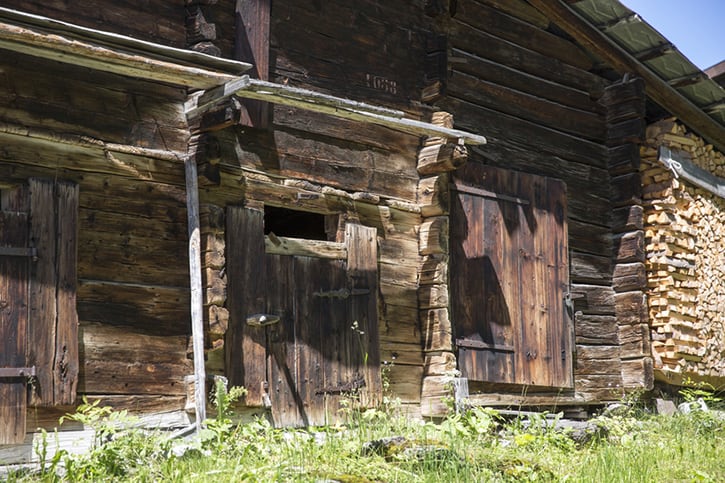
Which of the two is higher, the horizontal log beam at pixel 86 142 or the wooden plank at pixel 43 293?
the horizontal log beam at pixel 86 142

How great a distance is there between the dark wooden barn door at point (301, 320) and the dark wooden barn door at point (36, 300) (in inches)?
53.5

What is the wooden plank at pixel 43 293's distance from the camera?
6.48m

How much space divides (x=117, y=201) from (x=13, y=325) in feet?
4.11

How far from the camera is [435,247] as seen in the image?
360 inches

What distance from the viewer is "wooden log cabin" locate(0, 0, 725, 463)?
6.76 m

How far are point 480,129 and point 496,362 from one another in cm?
242

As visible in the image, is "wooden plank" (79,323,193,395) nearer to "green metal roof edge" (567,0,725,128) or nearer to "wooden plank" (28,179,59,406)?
"wooden plank" (28,179,59,406)

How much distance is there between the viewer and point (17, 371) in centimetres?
635

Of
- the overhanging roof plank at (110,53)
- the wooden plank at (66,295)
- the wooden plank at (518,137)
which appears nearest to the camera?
the overhanging roof plank at (110,53)

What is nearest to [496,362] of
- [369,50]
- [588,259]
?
[588,259]

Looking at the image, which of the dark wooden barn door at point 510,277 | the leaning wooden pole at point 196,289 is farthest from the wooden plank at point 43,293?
the dark wooden barn door at point 510,277

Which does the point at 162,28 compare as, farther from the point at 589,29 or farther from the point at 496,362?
the point at 589,29

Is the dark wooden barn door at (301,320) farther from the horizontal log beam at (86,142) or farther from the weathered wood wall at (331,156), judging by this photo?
the horizontal log beam at (86,142)

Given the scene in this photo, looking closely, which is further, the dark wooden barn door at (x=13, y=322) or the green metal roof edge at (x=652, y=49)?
the green metal roof edge at (x=652, y=49)
